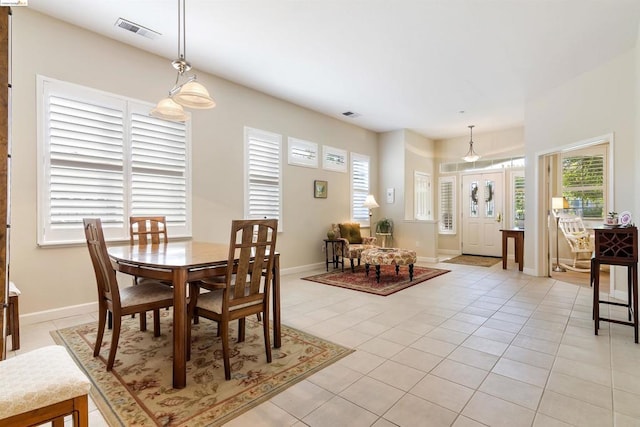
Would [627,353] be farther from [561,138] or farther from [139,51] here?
[139,51]

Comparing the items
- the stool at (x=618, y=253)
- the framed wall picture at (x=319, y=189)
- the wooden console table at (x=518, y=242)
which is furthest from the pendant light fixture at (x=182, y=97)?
the wooden console table at (x=518, y=242)

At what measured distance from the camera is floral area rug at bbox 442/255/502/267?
6.92 m

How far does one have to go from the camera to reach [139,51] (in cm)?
391

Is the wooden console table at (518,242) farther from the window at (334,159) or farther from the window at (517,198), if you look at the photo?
the window at (334,159)

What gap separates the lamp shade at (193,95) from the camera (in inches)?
102

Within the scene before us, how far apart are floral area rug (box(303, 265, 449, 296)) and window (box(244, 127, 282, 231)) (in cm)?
130

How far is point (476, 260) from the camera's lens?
736 cm

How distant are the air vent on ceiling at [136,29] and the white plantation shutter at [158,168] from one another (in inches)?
35.9

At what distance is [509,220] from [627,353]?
583 cm

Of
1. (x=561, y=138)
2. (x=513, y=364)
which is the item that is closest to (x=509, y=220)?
(x=561, y=138)

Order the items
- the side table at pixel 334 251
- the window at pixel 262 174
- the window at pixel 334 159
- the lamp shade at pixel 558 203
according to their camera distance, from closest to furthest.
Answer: the window at pixel 262 174
the lamp shade at pixel 558 203
the side table at pixel 334 251
the window at pixel 334 159

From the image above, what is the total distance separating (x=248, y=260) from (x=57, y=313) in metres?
2.60

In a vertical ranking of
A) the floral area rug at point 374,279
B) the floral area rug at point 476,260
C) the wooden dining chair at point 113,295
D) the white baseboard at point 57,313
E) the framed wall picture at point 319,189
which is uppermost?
the framed wall picture at point 319,189

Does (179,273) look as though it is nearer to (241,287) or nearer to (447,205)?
(241,287)
